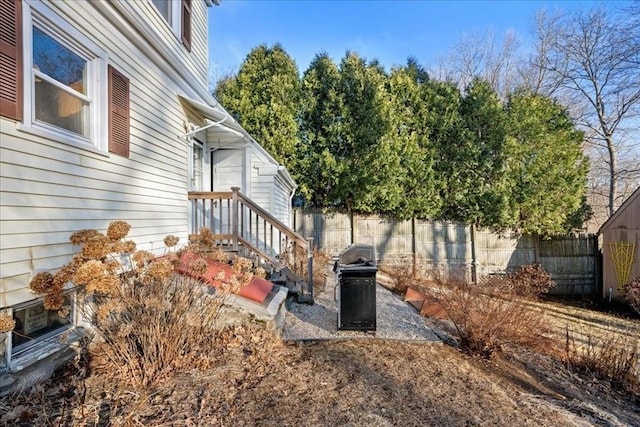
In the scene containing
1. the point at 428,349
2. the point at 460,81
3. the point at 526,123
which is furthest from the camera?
the point at 460,81

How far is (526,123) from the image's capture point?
1227 cm

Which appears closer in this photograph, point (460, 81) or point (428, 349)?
point (428, 349)

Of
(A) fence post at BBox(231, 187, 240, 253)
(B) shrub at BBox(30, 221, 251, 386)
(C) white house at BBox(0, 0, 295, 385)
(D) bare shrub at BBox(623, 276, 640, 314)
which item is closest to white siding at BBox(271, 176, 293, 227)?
(A) fence post at BBox(231, 187, 240, 253)

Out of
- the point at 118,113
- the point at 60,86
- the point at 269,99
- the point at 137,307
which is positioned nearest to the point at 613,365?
the point at 137,307

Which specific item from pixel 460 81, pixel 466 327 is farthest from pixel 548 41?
pixel 466 327

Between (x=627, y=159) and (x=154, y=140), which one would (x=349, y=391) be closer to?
(x=154, y=140)

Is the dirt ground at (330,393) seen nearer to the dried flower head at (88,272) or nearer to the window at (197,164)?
the dried flower head at (88,272)

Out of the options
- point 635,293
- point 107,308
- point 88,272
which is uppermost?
point 88,272

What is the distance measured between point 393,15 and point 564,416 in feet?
56.4

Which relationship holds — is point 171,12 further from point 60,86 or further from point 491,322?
point 491,322

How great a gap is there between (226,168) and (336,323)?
538cm

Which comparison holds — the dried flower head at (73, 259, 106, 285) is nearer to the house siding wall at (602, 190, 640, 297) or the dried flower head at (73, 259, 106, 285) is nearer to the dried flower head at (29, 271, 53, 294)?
the dried flower head at (29, 271, 53, 294)

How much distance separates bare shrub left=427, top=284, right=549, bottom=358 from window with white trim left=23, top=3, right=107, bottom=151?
5.15m

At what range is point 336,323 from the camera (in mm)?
5387
